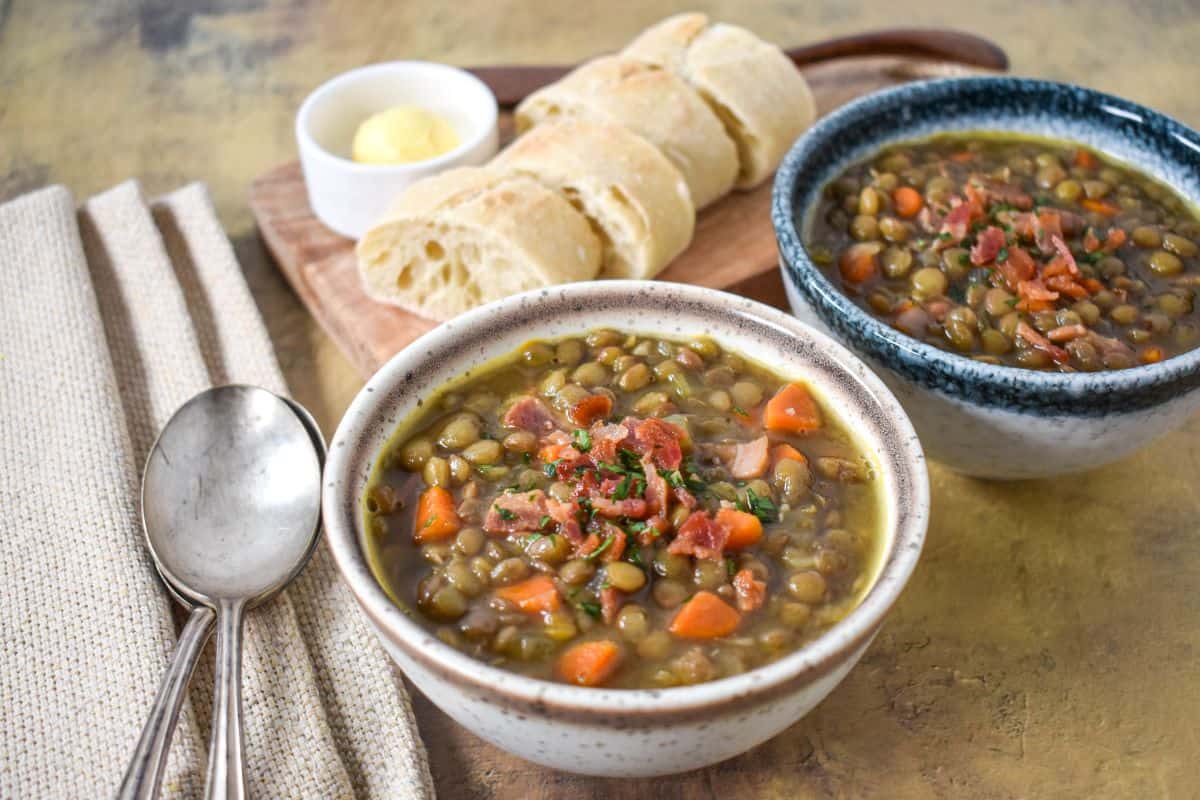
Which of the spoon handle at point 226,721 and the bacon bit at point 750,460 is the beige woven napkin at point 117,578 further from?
the bacon bit at point 750,460

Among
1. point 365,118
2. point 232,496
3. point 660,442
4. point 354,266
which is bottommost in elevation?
point 354,266

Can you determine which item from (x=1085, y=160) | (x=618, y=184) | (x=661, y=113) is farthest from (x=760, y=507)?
(x=661, y=113)

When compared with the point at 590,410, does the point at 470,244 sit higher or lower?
lower

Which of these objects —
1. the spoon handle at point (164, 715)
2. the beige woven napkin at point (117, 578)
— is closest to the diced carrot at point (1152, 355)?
the beige woven napkin at point (117, 578)

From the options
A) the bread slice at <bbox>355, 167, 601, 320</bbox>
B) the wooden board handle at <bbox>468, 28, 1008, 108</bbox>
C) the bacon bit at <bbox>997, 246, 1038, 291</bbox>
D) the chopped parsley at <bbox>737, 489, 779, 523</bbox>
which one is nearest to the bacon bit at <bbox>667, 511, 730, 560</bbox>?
the chopped parsley at <bbox>737, 489, 779, 523</bbox>

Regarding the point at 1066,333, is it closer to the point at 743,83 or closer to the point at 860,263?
the point at 860,263

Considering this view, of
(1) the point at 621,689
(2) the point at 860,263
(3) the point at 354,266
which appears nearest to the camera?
(1) the point at 621,689

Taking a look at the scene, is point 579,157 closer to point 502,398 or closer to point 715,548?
point 502,398
